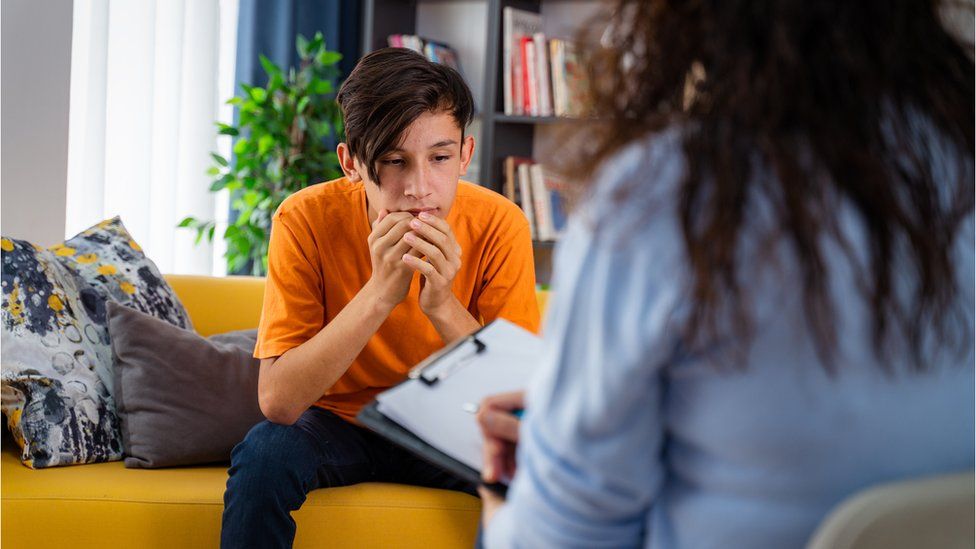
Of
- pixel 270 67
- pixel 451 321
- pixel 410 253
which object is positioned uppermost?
pixel 270 67

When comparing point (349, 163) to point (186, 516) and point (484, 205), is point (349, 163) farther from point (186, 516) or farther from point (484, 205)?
point (186, 516)

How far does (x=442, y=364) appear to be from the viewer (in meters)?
1.01

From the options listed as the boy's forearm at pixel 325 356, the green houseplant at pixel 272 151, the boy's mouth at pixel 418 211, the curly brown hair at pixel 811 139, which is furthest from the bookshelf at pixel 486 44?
the curly brown hair at pixel 811 139

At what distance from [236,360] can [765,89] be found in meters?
1.45

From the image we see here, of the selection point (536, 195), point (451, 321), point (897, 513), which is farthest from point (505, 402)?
point (536, 195)

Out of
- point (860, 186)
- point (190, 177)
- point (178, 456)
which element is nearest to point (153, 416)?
point (178, 456)

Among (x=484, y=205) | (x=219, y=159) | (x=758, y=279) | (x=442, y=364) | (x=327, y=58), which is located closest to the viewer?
(x=758, y=279)

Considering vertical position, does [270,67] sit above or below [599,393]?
above

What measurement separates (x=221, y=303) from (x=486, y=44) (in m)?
1.48

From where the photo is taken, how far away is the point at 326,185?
5.87ft

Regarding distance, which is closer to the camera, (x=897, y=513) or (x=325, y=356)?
(x=897, y=513)

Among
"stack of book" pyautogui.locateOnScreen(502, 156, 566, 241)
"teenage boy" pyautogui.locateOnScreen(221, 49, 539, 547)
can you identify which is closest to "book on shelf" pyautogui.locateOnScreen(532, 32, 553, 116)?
"stack of book" pyautogui.locateOnScreen(502, 156, 566, 241)

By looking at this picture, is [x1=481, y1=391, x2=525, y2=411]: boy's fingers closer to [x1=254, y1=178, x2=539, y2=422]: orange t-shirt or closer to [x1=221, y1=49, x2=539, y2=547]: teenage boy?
[x1=221, y1=49, x2=539, y2=547]: teenage boy

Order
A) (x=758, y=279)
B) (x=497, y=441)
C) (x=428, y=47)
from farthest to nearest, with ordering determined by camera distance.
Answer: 1. (x=428, y=47)
2. (x=497, y=441)
3. (x=758, y=279)
